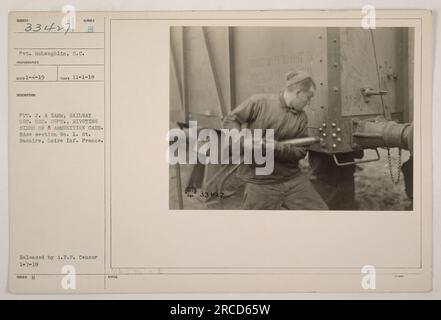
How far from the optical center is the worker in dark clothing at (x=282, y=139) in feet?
4.17

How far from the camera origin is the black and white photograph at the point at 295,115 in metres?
1.27

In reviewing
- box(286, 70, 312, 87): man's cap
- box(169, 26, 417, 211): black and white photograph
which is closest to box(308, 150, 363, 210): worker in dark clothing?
box(169, 26, 417, 211): black and white photograph

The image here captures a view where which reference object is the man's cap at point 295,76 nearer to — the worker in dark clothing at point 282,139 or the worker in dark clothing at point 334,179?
the worker in dark clothing at point 282,139

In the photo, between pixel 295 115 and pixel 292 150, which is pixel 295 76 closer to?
pixel 295 115

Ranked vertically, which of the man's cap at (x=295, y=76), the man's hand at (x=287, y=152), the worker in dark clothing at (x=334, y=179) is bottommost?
the worker in dark clothing at (x=334, y=179)

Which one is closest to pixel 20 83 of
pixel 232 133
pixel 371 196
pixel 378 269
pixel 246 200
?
pixel 232 133

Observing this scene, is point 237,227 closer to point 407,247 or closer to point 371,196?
point 371,196

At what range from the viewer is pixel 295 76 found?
4.15 ft

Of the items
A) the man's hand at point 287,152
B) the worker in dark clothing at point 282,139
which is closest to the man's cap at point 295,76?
the worker in dark clothing at point 282,139

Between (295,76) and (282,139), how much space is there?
183 millimetres

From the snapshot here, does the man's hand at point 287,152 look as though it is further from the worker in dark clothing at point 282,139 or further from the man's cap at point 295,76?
the man's cap at point 295,76

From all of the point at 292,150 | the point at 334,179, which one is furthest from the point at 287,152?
the point at 334,179

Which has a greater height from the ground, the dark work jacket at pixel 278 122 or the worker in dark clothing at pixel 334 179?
the dark work jacket at pixel 278 122

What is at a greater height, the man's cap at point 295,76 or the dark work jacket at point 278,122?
the man's cap at point 295,76
